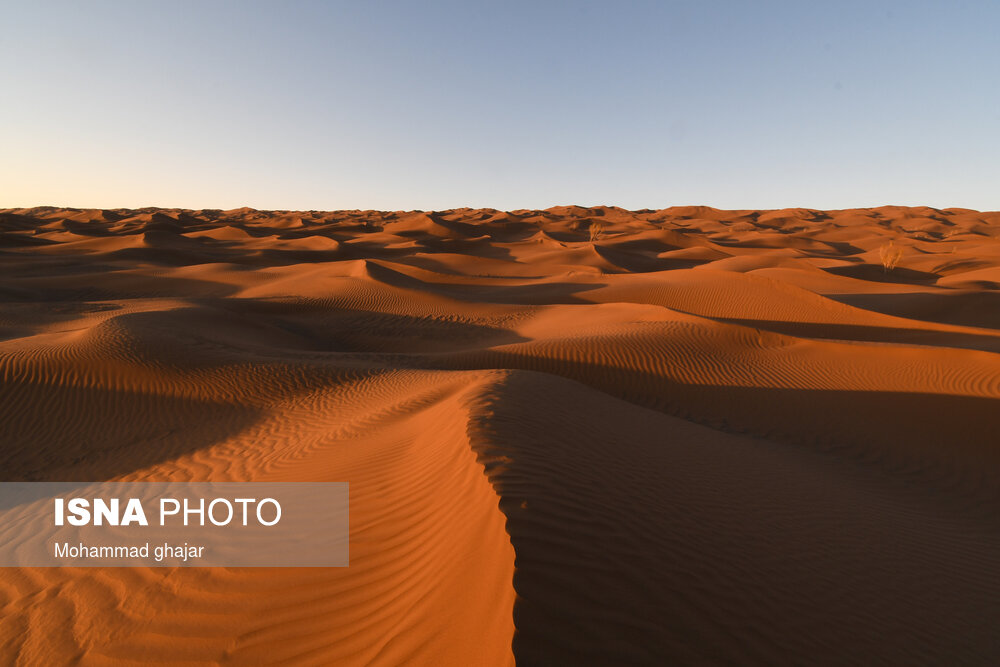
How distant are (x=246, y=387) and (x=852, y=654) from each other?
9.95m

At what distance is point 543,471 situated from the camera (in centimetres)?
390

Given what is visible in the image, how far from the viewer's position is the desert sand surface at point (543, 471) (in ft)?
9.22

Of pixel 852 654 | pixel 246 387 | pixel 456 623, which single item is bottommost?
pixel 246 387

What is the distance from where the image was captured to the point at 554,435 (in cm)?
508

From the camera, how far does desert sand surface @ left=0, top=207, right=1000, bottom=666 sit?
111 inches

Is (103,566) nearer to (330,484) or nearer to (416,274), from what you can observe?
(330,484)

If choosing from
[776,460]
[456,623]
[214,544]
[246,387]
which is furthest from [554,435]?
[246,387]

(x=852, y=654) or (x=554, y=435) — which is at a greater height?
(x=554, y=435)

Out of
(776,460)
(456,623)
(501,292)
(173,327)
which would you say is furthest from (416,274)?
(456,623)

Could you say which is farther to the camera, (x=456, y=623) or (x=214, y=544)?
(x=214, y=544)

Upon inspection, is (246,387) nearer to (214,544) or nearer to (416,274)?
(214,544)

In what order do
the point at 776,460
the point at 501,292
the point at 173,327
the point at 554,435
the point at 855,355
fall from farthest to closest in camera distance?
the point at 501,292, the point at 173,327, the point at 855,355, the point at 776,460, the point at 554,435

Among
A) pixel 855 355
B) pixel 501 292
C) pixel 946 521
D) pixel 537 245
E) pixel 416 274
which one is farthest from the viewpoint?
pixel 537 245

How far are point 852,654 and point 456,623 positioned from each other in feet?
7.93
